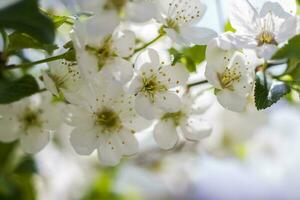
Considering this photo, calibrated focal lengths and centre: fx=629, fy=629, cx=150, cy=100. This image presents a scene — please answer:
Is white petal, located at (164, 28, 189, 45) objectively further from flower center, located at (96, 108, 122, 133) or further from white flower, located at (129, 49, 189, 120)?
flower center, located at (96, 108, 122, 133)

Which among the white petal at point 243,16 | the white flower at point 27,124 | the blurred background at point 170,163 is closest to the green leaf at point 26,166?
the blurred background at point 170,163

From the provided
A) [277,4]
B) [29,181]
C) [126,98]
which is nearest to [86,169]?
[29,181]

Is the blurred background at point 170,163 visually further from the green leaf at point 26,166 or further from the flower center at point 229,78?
the flower center at point 229,78

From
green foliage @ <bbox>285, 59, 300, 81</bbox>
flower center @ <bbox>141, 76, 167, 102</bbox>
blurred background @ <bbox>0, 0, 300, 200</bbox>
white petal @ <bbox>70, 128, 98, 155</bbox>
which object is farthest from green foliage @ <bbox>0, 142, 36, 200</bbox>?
green foliage @ <bbox>285, 59, 300, 81</bbox>

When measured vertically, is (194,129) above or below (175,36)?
below

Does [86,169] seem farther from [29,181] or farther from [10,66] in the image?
[10,66]

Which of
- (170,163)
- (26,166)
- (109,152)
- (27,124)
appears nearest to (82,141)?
(109,152)

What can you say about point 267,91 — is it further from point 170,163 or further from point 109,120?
point 170,163
